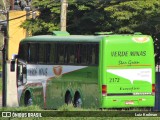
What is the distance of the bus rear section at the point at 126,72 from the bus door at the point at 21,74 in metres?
6.69

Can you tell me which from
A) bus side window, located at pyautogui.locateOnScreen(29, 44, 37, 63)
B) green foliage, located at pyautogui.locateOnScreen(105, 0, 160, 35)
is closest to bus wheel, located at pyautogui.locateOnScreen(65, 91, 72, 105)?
bus side window, located at pyautogui.locateOnScreen(29, 44, 37, 63)

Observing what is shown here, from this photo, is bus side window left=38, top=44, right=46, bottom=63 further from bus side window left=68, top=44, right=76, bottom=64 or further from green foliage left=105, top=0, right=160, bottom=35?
green foliage left=105, top=0, right=160, bottom=35

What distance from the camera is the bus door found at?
32784 mm

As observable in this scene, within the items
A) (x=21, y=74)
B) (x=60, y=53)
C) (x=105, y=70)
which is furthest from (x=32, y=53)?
(x=105, y=70)

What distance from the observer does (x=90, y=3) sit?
40281 millimetres

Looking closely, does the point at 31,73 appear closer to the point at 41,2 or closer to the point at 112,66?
the point at 112,66

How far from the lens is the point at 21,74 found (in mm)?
33250

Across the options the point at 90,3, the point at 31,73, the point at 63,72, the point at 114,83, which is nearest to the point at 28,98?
the point at 31,73

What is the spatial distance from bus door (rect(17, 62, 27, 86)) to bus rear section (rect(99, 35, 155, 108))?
A: 263 inches

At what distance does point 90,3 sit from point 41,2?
343cm

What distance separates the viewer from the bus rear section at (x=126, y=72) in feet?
88.8

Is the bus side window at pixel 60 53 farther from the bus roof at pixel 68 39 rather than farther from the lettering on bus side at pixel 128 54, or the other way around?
the lettering on bus side at pixel 128 54

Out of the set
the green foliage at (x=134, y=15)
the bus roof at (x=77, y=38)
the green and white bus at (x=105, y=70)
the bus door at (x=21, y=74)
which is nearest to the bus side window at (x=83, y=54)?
the green and white bus at (x=105, y=70)

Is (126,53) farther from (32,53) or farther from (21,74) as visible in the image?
(21,74)
